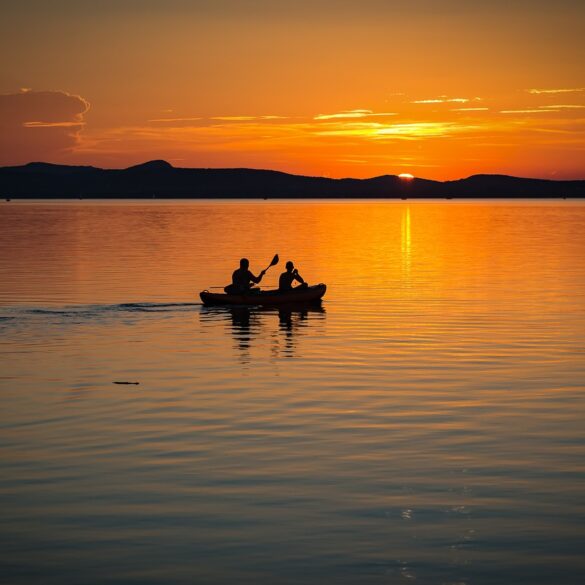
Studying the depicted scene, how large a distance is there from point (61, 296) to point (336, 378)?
2069 centimetres

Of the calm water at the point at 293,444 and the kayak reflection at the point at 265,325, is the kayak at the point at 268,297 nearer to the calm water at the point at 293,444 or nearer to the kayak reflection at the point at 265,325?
the kayak reflection at the point at 265,325

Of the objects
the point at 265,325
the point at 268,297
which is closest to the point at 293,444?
the point at 265,325

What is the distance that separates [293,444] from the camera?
15.9m

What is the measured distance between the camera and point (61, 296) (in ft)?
131

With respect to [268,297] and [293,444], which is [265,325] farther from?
[293,444]

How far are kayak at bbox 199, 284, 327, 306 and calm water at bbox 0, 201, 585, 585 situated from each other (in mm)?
613

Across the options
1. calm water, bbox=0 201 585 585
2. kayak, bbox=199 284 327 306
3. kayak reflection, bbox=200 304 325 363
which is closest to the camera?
calm water, bbox=0 201 585 585

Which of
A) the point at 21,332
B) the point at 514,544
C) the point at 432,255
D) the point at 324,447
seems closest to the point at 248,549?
the point at 514,544

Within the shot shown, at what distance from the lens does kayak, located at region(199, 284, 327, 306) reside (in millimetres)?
36156

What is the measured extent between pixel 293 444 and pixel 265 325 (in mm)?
16805

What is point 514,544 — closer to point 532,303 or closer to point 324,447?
point 324,447

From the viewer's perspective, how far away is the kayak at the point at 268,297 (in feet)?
119

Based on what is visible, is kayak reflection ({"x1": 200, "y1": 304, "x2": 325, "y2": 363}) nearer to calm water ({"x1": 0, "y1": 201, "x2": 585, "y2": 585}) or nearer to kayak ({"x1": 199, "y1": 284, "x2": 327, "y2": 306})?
calm water ({"x1": 0, "y1": 201, "x2": 585, "y2": 585})

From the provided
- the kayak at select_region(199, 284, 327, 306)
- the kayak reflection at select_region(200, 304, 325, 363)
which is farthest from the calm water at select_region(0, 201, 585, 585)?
the kayak at select_region(199, 284, 327, 306)
